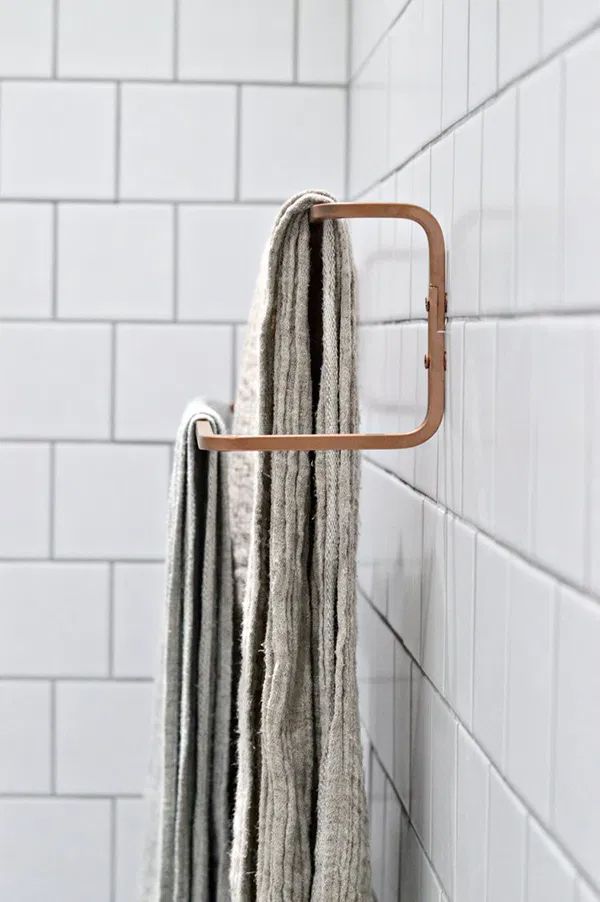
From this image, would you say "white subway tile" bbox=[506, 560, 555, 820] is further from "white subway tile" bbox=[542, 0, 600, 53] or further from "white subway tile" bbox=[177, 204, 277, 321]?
"white subway tile" bbox=[177, 204, 277, 321]

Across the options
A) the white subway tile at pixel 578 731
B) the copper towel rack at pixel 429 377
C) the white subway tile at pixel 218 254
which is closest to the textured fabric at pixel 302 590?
the copper towel rack at pixel 429 377

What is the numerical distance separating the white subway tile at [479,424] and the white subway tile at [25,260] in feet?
2.62

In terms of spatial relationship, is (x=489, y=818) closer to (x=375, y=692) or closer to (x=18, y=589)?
(x=375, y=692)

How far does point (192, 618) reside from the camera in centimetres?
89

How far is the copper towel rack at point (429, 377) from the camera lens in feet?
2.14

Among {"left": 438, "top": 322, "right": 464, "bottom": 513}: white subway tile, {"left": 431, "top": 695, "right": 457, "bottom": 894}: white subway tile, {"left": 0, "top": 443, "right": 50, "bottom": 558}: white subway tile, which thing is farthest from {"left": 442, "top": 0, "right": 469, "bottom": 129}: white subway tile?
{"left": 0, "top": 443, "right": 50, "bottom": 558}: white subway tile

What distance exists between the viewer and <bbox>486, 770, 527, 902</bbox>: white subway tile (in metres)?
0.55

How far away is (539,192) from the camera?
20.3 inches

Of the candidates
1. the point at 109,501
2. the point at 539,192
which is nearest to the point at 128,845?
the point at 109,501

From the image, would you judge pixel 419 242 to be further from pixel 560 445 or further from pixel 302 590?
pixel 560 445

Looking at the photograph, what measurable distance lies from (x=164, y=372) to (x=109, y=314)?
9 centimetres

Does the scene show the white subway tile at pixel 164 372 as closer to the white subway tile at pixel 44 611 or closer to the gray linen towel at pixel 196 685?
the white subway tile at pixel 44 611

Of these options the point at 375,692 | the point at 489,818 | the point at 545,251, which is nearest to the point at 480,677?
the point at 489,818

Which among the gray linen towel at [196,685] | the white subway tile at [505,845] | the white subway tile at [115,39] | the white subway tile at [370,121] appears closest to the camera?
the white subway tile at [505,845]
